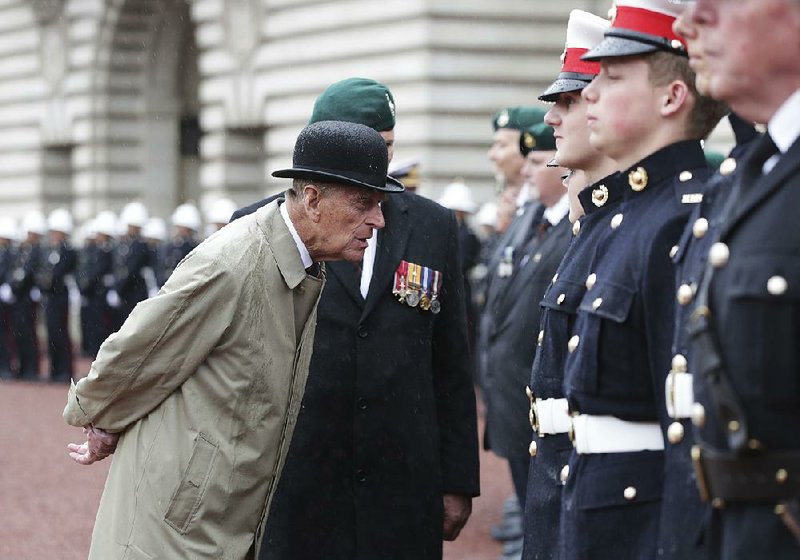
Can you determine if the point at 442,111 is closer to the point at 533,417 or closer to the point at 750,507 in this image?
the point at 533,417

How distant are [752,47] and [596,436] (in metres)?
1.06

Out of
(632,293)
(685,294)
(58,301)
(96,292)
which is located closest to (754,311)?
(685,294)

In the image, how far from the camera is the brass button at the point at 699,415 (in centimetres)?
267

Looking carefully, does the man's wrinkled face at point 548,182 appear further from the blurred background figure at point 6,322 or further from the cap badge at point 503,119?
the blurred background figure at point 6,322

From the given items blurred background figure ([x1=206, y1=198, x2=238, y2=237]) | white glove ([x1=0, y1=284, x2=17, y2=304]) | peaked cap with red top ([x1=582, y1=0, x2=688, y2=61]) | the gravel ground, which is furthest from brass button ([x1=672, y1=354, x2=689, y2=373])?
white glove ([x1=0, y1=284, x2=17, y2=304])

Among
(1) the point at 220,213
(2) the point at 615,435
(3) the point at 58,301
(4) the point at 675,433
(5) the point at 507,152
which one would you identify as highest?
(4) the point at 675,433

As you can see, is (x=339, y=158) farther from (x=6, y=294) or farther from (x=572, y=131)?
(x=6, y=294)

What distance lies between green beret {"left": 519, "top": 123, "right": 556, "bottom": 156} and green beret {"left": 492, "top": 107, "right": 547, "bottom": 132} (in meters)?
0.80

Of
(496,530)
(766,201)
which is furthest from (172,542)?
(496,530)

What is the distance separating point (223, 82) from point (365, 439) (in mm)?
16451

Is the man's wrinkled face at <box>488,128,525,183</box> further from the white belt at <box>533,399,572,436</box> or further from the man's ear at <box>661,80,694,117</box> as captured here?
the man's ear at <box>661,80,694,117</box>

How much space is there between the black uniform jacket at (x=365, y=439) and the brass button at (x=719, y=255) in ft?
6.66

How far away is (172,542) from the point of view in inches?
142

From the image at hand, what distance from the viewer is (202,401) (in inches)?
145
